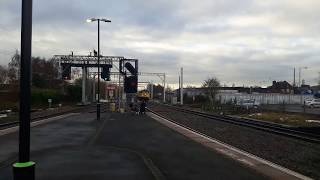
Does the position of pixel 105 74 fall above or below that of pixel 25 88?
above

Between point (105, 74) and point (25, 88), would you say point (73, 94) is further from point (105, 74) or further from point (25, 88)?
point (25, 88)

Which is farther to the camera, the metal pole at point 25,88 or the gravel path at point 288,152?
the gravel path at point 288,152

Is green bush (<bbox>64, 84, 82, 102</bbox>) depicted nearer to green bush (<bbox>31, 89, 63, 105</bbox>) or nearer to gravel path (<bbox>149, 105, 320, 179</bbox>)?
green bush (<bbox>31, 89, 63, 105</bbox>)

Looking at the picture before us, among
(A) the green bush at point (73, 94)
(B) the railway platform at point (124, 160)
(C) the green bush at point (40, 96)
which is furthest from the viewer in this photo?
(A) the green bush at point (73, 94)

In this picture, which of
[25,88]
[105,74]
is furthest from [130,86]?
[25,88]

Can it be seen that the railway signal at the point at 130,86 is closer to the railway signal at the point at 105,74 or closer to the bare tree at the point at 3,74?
the railway signal at the point at 105,74

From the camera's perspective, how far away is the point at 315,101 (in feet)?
280

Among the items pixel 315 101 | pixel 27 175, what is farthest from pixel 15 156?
pixel 315 101

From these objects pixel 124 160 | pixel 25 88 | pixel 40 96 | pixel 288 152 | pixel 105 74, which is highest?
pixel 105 74

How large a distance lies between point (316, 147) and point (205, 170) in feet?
33.0

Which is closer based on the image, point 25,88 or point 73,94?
point 25,88

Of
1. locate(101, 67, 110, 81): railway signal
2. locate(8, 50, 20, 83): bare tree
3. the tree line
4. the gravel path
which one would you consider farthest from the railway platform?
locate(8, 50, 20, 83): bare tree

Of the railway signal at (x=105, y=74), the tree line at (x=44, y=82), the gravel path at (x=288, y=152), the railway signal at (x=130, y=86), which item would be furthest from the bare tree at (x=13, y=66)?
the gravel path at (x=288, y=152)

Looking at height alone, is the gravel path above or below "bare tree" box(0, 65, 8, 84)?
below
